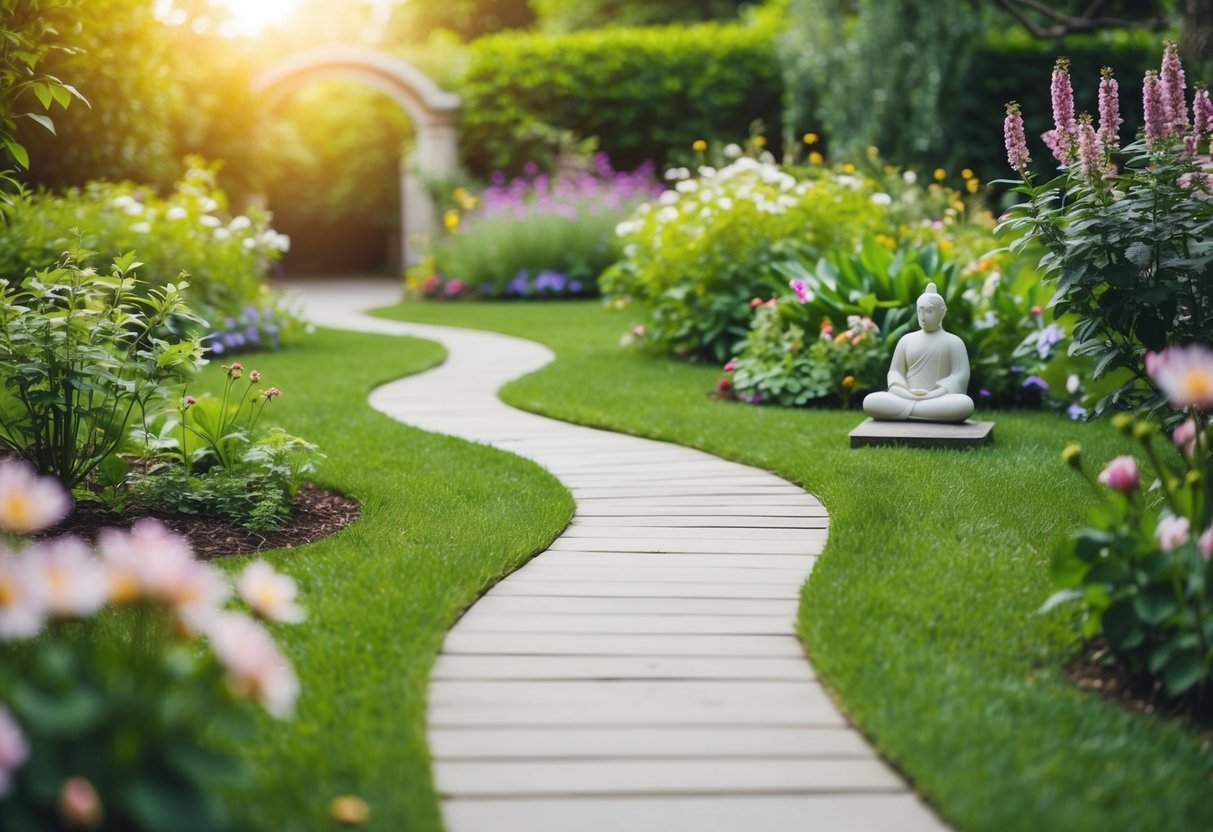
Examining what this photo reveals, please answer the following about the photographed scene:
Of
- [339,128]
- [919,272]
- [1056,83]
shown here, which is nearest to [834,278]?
[919,272]

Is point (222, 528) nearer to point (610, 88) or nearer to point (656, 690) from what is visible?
point (656, 690)

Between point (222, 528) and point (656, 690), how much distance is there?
1947 mm

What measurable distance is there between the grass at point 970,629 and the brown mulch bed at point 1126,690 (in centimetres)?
5

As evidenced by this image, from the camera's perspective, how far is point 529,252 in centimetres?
1346

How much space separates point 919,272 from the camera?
643cm

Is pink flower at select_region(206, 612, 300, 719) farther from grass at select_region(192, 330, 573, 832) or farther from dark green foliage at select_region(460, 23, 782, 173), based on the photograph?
dark green foliage at select_region(460, 23, 782, 173)

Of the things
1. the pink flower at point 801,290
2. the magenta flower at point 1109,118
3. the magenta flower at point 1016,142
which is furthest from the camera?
the pink flower at point 801,290

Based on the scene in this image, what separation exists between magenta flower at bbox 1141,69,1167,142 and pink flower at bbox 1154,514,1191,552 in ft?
6.18

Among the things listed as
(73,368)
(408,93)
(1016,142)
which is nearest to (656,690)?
(73,368)

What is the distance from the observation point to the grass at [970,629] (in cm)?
226

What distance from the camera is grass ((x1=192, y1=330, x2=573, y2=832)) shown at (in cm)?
226

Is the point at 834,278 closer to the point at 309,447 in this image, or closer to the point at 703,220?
the point at 703,220

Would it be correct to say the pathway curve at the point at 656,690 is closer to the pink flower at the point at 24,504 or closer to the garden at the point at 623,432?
the garden at the point at 623,432

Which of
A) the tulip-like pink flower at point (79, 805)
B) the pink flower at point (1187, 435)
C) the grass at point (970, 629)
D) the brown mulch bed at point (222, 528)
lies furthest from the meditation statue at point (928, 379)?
the tulip-like pink flower at point (79, 805)
